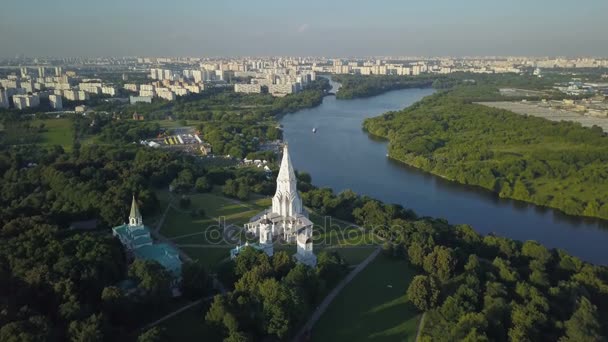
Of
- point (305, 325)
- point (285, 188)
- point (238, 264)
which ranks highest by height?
point (285, 188)

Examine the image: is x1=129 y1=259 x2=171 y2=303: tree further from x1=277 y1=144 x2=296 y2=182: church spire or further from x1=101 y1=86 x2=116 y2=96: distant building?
x1=101 y1=86 x2=116 y2=96: distant building

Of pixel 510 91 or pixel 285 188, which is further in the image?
pixel 510 91

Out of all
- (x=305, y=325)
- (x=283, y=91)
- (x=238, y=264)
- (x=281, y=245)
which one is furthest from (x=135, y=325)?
(x=283, y=91)

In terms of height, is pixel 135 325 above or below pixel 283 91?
below

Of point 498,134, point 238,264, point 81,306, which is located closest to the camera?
point 81,306

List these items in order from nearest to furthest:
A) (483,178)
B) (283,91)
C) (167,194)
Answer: (167,194) → (483,178) → (283,91)

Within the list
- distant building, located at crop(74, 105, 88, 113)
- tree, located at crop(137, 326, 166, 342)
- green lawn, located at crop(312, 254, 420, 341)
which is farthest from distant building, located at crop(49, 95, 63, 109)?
tree, located at crop(137, 326, 166, 342)

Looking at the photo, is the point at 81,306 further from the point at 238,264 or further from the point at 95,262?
the point at 238,264

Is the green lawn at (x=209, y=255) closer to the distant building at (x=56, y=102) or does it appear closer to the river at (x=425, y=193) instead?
the river at (x=425, y=193)
